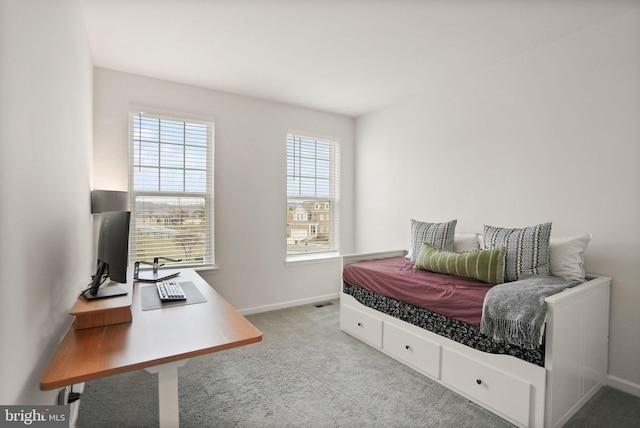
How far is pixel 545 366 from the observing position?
5.77 feet

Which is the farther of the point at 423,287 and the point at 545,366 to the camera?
the point at 423,287

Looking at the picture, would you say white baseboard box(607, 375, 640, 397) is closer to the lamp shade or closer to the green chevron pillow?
the green chevron pillow

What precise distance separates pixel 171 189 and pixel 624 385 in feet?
13.9

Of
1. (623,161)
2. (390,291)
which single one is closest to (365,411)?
(390,291)

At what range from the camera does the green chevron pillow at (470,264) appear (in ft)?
7.75

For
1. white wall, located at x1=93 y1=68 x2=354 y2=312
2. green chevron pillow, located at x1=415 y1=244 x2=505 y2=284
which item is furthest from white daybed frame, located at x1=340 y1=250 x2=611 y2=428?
white wall, located at x1=93 y1=68 x2=354 y2=312

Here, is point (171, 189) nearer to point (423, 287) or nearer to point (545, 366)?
point (423, 287)

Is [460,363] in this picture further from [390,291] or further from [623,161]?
[623,161]

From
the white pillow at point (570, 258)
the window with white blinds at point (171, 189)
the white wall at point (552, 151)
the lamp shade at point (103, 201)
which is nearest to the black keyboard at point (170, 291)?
the lamp shade at point (103, 201)

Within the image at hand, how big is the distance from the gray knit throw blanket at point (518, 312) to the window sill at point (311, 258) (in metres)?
2.58

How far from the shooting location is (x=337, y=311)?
3.93 m

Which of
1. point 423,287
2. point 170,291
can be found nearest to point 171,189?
point 170,291

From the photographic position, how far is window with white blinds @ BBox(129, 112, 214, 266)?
3266 mm

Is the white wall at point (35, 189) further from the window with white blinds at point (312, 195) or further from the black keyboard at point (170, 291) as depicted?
the window with white blinds at point (312, 195)
